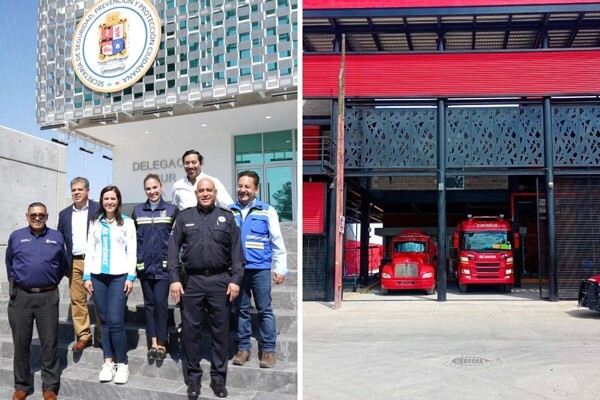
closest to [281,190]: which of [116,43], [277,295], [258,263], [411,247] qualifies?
[411,247]

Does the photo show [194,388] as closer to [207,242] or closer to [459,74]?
[207,242]

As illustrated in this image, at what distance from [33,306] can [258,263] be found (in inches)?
85.3

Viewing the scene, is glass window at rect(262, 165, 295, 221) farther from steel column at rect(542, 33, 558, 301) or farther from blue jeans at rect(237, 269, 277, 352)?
blue jeans at rect(237, 269, 277, 352)

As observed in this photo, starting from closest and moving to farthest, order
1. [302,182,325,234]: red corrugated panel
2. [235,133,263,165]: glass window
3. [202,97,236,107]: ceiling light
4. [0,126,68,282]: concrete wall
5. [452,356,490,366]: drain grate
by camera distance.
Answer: [452,356,490,366]: drain grate, [0,126,68,282]: concrete wall, [302,182,325,234]: red corrugated panel, [202,97,236,107]: ceiling light, [235,133,263,165]: glass window

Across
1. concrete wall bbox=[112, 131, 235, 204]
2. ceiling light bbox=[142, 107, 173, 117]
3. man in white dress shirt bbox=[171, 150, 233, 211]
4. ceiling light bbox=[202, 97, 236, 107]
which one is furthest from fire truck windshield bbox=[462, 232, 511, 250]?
man in white dress shirt bbox=[171, 150, 233, 211]

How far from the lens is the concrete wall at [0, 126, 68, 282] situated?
31.5ft

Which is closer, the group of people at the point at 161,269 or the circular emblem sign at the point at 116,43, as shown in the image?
the group of people at the point at 161,269

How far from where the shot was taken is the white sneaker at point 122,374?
559 centimetres

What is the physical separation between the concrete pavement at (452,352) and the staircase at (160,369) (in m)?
1.19

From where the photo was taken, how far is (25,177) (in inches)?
392

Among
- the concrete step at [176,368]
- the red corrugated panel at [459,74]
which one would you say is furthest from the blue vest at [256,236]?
the red corrugated panel at [459,74]

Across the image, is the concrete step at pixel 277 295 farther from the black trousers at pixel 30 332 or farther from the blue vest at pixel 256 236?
the black trousers at pixel 30 332

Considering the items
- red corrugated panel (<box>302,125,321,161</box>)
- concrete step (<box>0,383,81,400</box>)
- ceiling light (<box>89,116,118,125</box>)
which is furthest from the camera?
ceiling light (<box>89,116,118,125</box>)

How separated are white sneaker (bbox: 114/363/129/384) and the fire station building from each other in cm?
1101
